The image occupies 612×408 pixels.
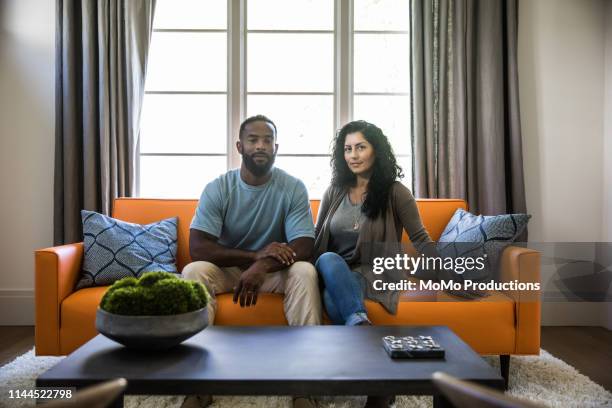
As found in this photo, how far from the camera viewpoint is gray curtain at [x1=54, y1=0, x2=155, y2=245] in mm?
2990

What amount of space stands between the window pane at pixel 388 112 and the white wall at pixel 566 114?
0.76 meters

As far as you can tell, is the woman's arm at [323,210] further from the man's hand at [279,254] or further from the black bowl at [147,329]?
the black bowl at [147,329]

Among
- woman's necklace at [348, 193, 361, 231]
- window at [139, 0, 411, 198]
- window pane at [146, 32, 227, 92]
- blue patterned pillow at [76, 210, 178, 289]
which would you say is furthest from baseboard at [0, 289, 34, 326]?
woman's necklace at [348, 193, 361, 231]

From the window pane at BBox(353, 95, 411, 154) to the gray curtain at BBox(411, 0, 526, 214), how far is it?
210 millimetres

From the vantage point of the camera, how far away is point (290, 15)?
328 centimetres

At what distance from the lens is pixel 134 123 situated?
3062 mm

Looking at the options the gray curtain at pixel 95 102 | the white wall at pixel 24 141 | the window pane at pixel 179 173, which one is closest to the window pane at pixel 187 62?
the gray curtain at pixel 95 102

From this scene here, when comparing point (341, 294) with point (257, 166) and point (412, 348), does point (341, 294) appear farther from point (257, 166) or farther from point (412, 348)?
point (257, 166)

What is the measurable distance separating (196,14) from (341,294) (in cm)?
232

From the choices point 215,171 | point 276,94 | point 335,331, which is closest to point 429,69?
point 276,94

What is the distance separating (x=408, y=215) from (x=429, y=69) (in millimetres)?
1206

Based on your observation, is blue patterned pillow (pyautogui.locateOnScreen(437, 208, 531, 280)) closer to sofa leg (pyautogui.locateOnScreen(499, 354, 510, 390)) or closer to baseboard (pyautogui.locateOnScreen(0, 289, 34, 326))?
sofa leg (pyautogui.locateOnScreen(499, 354, 510, 390))

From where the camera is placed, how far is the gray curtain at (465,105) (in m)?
3.02

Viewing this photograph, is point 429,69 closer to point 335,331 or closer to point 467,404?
point 335,331
